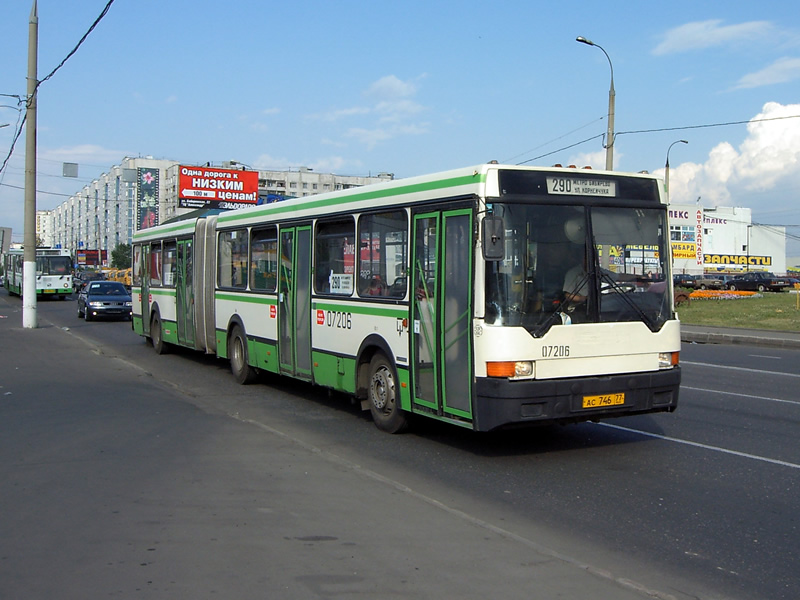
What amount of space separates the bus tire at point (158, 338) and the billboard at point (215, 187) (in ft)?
135

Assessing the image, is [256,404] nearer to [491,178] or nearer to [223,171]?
[491,178]

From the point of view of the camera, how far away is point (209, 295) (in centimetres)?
1527

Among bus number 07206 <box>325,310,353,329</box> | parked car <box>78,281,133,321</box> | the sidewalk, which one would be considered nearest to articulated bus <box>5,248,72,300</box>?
parked car <box>78,281,133,321</box>

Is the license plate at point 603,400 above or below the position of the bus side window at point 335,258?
below

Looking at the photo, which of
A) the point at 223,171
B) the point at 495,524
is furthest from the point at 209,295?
the point at 223,171

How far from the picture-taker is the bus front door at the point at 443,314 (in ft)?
26.3

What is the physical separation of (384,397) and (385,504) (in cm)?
345

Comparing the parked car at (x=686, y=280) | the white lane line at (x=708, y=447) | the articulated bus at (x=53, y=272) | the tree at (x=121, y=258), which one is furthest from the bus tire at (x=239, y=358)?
the tree at (x=121, y=258)

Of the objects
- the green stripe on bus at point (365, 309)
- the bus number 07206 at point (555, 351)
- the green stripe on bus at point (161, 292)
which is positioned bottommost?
the bus number 07206 at point (555, 351)

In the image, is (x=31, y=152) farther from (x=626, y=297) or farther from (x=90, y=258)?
(x=90, y=258)

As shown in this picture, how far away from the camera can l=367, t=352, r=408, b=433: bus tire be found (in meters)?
9.38

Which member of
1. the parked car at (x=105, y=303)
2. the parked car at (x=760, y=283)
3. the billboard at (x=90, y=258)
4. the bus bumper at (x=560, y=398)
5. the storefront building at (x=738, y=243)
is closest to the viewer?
the bus bumper at (x=560, y=398)

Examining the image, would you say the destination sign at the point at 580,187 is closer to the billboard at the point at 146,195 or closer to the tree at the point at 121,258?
the tree at the point at 121,258

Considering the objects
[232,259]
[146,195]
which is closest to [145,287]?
[232,259]
